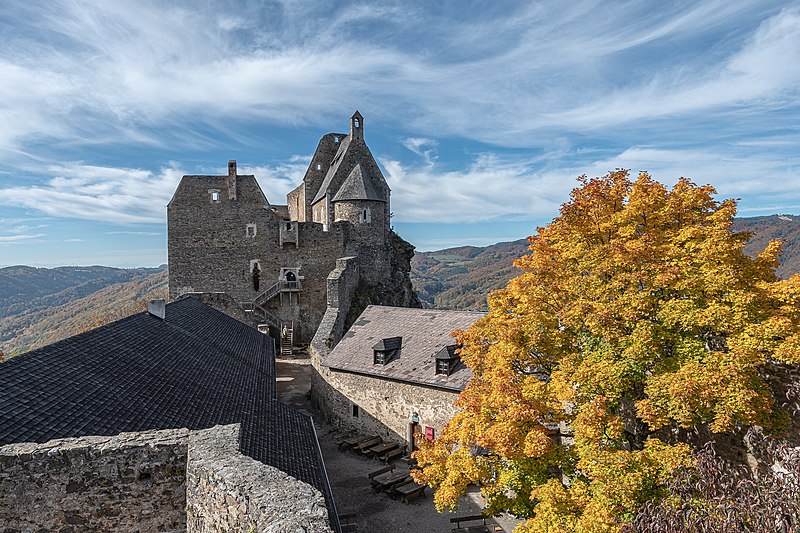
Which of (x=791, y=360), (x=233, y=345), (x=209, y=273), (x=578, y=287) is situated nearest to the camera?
(x=791, y=360)

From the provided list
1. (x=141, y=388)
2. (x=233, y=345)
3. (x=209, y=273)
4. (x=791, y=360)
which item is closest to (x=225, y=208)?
(x=209, y=273)

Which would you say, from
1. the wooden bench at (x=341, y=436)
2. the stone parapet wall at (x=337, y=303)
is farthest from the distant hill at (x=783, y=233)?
the wooden bench at (x=341, y=436)

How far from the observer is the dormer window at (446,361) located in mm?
18391

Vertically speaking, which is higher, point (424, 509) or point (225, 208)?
point (225, 208)

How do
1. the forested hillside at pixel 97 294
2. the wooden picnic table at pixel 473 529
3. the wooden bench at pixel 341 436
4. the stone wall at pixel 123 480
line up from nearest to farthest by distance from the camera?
the stone wall at pixel 123 480 < the wooden picnic table at pixel 473 529 < the wooden bench at pixel 341 436 < the forested hillside at pixel 97 294

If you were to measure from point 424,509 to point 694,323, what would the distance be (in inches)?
405

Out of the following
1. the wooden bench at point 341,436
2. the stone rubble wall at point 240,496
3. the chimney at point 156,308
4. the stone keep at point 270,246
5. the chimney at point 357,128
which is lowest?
the wooden bench at point 341,436

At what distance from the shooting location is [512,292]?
40.6 ft

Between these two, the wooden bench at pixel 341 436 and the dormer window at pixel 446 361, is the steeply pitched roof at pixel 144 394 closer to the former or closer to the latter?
the wooden bench at pixel 341 436

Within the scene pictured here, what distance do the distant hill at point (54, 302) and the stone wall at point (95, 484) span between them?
51.5 m

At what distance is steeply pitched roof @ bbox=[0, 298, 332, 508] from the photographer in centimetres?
923

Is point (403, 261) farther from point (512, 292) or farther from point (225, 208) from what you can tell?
point (512, 292)

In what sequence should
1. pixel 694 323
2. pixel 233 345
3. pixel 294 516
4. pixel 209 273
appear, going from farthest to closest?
pixel 209 273 < pixel 233 345 < pixel 694 323 < pixel 294 516

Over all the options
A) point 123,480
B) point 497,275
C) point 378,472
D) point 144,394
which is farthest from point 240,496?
point 497,275
